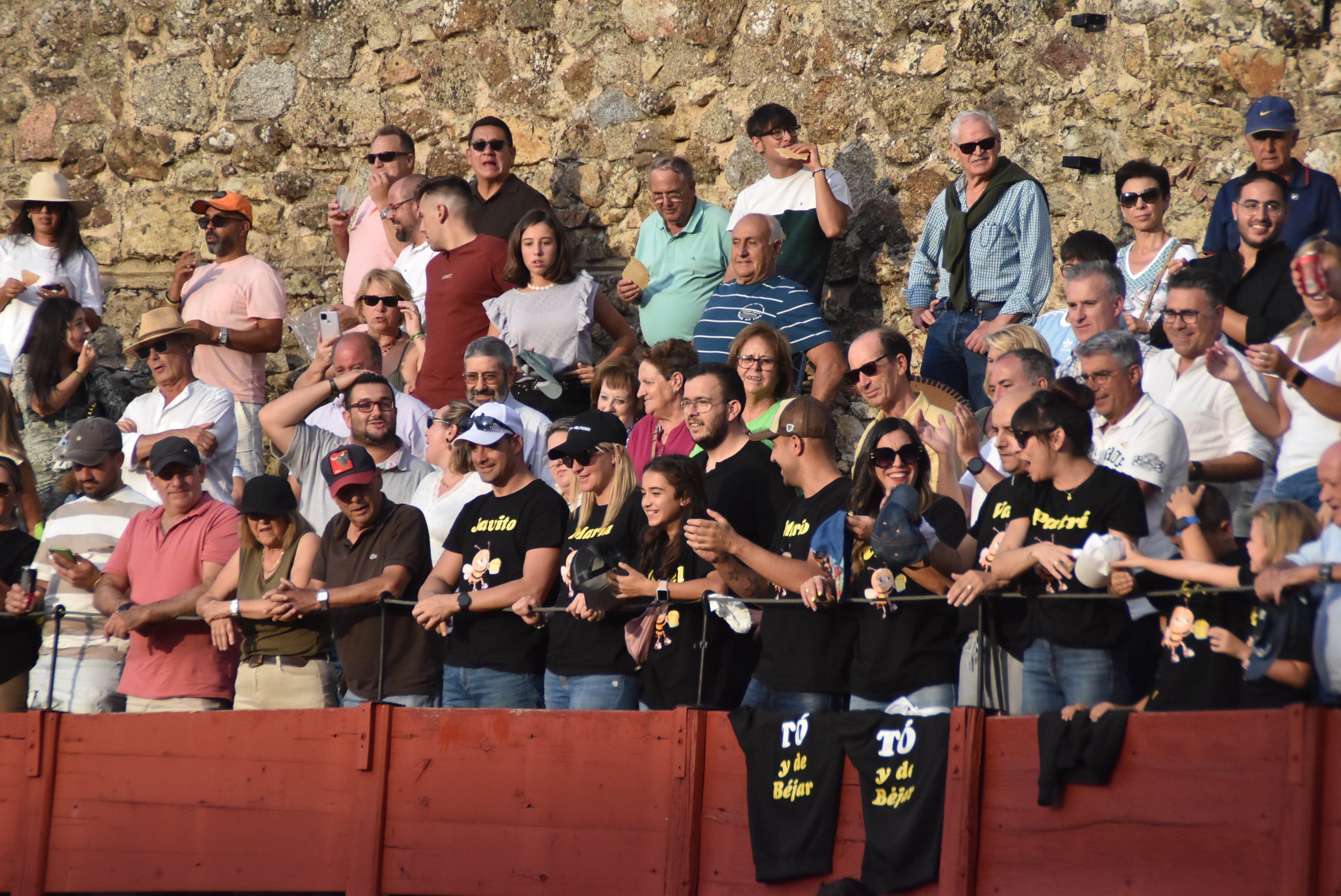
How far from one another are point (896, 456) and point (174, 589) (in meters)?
3.33

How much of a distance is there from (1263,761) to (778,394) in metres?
3.28

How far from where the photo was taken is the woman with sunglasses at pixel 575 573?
21.0 feet

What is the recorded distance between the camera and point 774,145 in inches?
361

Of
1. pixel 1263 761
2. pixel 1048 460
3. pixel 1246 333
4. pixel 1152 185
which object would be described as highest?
pixel 1152 185

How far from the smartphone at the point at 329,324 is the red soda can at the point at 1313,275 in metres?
5.32

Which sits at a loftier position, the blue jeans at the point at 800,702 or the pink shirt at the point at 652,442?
the pink shirt at the point at 652,442

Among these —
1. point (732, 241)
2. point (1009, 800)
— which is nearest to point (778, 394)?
point (732, 241)

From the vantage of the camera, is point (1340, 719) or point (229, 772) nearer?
point (1340, 719)

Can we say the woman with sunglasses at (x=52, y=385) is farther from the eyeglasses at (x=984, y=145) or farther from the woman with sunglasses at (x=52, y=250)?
the eyeglasses at (x=984, y=145)

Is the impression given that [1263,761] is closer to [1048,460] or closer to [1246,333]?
[1048,460]

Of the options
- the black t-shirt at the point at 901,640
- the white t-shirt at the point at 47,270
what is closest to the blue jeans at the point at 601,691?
the black t-shirt at the point at 901,640

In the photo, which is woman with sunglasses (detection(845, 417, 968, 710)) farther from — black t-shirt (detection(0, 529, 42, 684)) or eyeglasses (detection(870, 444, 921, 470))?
black t-shirt (detection(0, 529, 42, 684))

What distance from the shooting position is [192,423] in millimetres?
8812

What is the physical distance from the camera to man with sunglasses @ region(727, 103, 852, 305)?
908 cm
